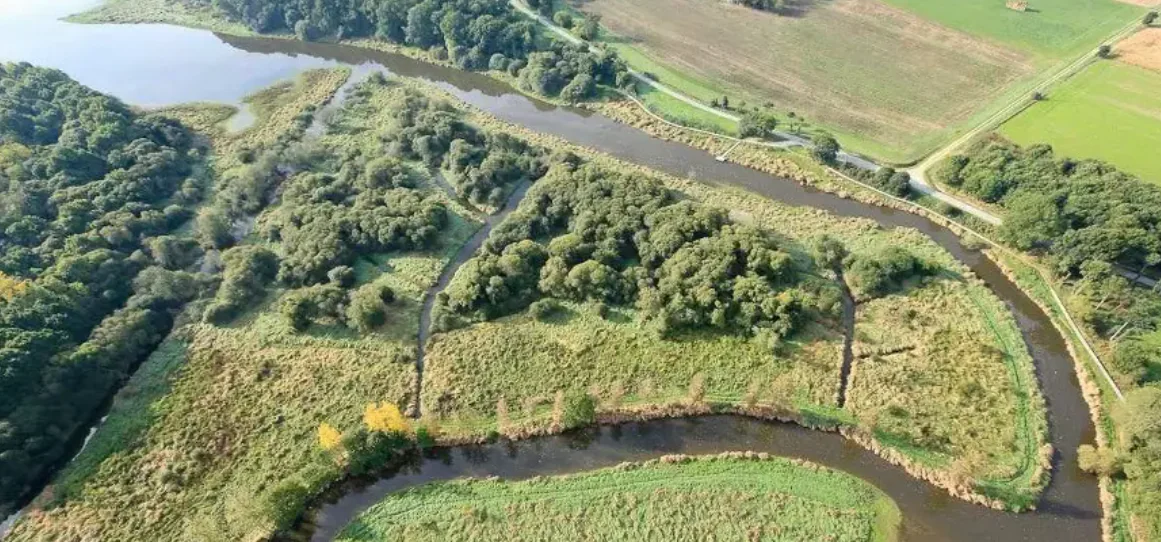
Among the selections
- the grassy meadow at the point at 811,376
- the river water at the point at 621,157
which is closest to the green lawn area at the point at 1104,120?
the river water at the point at 621,157

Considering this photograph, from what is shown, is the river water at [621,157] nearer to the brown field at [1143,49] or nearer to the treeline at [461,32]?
the treeline at [461,32]

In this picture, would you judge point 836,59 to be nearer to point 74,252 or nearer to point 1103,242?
point 1103,242

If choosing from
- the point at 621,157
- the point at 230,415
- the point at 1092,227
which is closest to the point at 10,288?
the point at 230,415

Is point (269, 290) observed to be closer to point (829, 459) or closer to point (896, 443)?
point (829, 459)

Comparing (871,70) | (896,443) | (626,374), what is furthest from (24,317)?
(871,70)

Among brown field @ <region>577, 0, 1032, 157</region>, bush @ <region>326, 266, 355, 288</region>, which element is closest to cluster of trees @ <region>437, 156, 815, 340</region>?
bush @ <region>326, 266, 355, 288</region>
